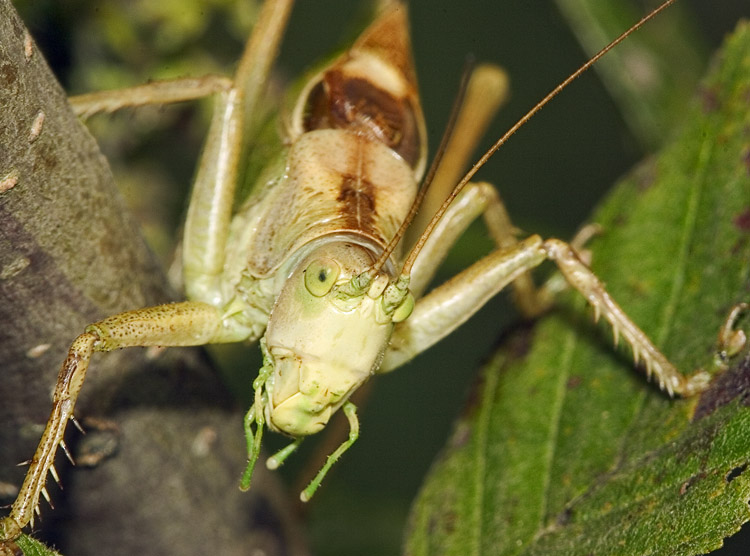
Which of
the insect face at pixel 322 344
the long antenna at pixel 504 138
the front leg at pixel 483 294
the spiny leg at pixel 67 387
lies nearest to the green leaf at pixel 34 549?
the spiny leg at pixel 67 387

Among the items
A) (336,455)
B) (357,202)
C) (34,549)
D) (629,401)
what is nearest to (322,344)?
(336,455)

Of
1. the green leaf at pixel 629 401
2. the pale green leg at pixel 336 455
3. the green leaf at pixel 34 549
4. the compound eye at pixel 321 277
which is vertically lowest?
the green leaf at pixel 629 401

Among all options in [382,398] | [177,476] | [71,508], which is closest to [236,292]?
[177,476]

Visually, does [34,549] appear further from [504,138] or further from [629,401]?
[629,401]

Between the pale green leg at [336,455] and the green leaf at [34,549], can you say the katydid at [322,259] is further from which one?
the green leaf at [34,549]

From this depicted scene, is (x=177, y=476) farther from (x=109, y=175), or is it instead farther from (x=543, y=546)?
(x=543, y=546)
